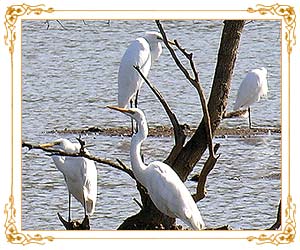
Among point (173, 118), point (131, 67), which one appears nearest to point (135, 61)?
point (131, 67)

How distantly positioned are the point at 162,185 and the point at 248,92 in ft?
2.67

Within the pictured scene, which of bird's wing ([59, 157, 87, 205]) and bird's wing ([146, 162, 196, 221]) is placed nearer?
bird's wing ([146, 162, 196, 221])

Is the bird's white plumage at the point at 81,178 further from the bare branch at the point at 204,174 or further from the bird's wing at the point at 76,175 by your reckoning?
the bare branch at the point at 204,174

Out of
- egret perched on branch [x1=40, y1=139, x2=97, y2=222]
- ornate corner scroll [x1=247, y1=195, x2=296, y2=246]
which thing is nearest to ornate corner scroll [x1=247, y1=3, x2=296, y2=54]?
ornate corner scroll [x1=247, y1=195, x2=296, y2=246]

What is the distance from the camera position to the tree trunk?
14.7ft

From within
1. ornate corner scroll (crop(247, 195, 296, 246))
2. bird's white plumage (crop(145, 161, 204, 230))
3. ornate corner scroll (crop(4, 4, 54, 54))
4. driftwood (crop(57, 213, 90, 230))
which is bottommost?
driftwood (crop(57, 213, 90, 230))

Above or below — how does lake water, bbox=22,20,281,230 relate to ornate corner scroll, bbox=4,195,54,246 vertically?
above

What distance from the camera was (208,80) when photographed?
4.76 meters

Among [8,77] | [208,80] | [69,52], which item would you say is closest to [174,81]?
[208,80]

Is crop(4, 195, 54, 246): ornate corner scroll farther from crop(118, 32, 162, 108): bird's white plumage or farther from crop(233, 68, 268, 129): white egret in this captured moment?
crop(233, 68, 268, 129): white egret
